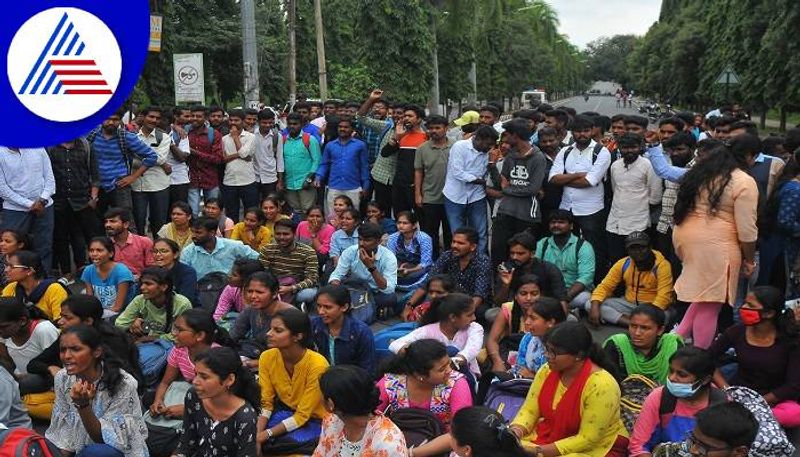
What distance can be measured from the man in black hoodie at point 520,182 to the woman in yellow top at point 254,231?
2.32 meters

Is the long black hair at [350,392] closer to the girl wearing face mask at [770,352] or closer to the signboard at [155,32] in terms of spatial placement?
the girl wearing face mask at [770,352]

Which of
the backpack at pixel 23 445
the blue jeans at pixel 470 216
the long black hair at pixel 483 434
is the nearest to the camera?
the backpack at pixel 23 445

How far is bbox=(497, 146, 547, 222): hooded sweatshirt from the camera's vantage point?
23.9ft

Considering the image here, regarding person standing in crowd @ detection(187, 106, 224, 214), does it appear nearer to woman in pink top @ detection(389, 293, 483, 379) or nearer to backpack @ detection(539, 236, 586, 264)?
backpack @ detection(539, 236, 586, 264)

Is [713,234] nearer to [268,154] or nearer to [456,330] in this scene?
[456,330]

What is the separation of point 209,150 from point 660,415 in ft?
21.6

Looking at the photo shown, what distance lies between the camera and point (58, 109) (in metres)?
4.13

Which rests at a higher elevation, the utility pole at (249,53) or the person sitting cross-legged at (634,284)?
the utility pole at (249,53)

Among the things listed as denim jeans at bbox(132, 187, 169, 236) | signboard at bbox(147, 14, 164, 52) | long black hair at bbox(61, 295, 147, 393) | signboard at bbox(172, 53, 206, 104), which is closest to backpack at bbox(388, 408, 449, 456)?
long black hair at bbox(61, 295, 147, 393)

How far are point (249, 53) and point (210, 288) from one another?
21.7ft

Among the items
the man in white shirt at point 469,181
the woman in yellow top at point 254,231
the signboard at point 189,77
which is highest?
the signboard at point 189,77

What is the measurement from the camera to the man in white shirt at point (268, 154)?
372 inches

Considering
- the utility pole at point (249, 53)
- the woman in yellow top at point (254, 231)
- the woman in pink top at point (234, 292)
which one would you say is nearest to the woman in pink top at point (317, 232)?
the woman in yellow top at point (254, 231)

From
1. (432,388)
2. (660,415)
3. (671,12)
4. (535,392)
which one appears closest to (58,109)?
(432,388)
